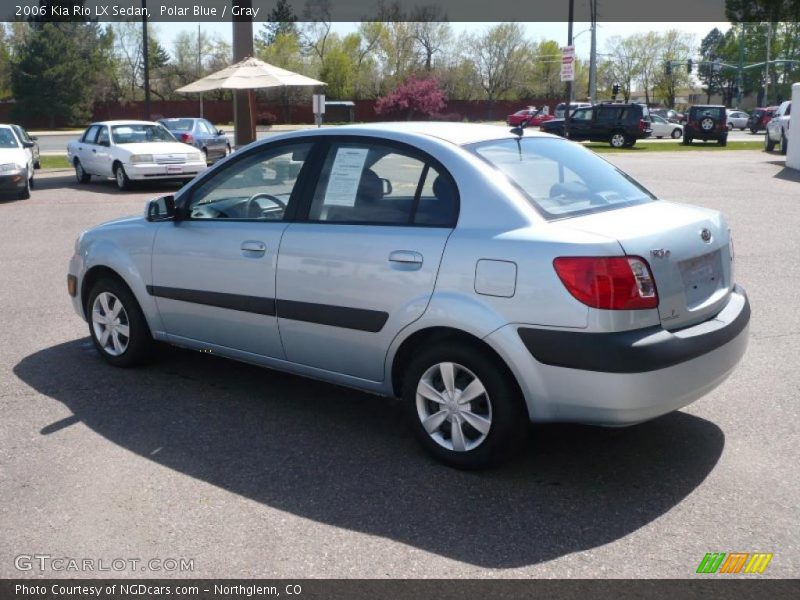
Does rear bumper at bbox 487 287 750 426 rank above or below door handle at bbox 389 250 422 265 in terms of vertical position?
below

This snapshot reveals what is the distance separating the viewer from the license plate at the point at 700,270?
13.8 ft

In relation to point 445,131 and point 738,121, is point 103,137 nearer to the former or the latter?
point 445,131

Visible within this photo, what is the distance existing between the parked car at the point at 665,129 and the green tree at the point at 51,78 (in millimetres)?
42630

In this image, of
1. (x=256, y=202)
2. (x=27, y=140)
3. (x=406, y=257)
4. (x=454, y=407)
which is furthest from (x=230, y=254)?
(x=27, y=140)

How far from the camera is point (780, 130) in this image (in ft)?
98.4

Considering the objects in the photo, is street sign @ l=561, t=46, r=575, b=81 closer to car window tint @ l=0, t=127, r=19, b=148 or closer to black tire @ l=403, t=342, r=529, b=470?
car window tint @ l=0, t=127, r=19, b=148

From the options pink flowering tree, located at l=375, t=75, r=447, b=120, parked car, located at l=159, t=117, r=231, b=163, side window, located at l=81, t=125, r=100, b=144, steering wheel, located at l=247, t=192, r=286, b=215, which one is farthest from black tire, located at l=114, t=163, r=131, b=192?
pink flowering tree, located at l=375, t=75, r=447, b=120

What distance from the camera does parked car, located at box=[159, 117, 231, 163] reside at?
2591 centimetres

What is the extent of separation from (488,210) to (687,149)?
33.8 meters

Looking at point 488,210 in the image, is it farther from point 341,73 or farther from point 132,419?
point 341,73

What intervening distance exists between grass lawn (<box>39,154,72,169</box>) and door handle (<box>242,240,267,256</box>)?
83.6 ft

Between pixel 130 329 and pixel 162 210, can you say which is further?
pixel 130 329

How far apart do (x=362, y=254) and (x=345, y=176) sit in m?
0.56

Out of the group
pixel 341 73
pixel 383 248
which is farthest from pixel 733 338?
pixel 341 73
